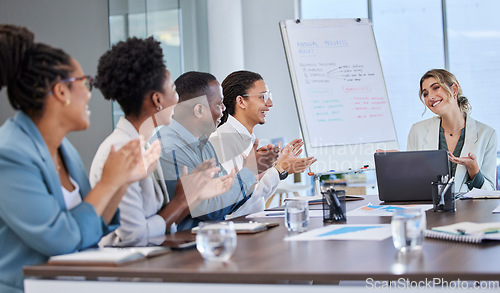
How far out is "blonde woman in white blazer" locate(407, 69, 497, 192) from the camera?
352cm

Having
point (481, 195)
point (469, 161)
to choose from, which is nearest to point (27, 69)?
point (481, 195)

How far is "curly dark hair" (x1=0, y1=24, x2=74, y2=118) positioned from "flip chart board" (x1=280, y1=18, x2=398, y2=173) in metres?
2.58

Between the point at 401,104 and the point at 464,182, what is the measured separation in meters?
3.36

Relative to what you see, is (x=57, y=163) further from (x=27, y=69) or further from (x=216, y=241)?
(x=216, y=241)

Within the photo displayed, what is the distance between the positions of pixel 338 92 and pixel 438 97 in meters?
0.74

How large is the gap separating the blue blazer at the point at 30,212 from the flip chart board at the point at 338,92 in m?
2.60

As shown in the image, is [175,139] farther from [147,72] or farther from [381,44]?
[381,44]

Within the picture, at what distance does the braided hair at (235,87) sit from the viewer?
3352mm

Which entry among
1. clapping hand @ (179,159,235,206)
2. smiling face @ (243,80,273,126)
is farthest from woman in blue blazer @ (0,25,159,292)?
smiling face @ (243,80,273,126)

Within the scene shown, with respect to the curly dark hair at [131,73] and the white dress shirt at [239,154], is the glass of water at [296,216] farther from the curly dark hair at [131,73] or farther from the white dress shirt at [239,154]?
the white dress shirt at [239,154]

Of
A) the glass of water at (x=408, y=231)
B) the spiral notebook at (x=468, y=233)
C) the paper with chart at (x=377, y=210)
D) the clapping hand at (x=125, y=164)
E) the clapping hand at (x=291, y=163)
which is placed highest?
the clapping hand at (x=125, y=164)

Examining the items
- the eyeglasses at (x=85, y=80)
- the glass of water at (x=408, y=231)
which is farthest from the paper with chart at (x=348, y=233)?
the eyeglasses at (x=85, y=80)

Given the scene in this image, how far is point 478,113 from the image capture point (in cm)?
649

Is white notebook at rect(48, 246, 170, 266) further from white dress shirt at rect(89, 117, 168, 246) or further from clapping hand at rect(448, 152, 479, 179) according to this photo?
clapping hand at rect(448, 152, 479, 179)
